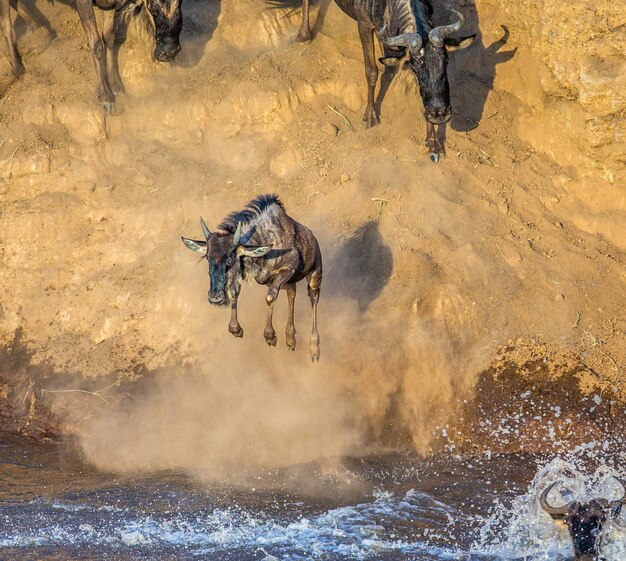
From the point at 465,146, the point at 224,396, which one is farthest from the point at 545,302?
the point at 224,396

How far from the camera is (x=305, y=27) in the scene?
14.8 meters

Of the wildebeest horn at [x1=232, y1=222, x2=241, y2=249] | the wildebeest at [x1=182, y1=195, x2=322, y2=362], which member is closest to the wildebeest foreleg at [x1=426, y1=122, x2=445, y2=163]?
the wildebeest at [x1=182, y1=195, x2=322, y2=362]

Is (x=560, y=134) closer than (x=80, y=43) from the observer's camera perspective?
Yes

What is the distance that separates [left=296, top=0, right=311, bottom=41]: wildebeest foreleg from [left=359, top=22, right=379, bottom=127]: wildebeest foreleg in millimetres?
833

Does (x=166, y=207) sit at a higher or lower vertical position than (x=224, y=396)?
higher

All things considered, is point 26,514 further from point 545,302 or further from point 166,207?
point 545,302

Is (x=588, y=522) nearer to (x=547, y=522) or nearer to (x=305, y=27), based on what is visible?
(x=547, y=522)

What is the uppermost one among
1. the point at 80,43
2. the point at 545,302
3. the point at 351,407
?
the point at 80,43

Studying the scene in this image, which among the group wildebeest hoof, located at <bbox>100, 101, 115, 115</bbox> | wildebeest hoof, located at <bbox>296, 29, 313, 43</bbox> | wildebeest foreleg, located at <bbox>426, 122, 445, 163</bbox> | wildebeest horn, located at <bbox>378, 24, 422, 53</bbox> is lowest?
wildebeest foreleg, located at <bbox>426, 122, 445, 163</bbox>

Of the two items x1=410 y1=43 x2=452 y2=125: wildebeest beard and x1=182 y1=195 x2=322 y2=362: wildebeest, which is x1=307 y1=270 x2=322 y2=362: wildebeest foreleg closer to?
x1=182 y1=195 x2=322 y2=362: wildebeest

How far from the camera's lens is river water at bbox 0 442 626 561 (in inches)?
404

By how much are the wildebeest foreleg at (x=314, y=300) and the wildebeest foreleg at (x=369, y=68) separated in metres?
3.01

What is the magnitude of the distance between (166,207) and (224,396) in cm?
255

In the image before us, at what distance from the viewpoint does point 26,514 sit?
35.9 feet
